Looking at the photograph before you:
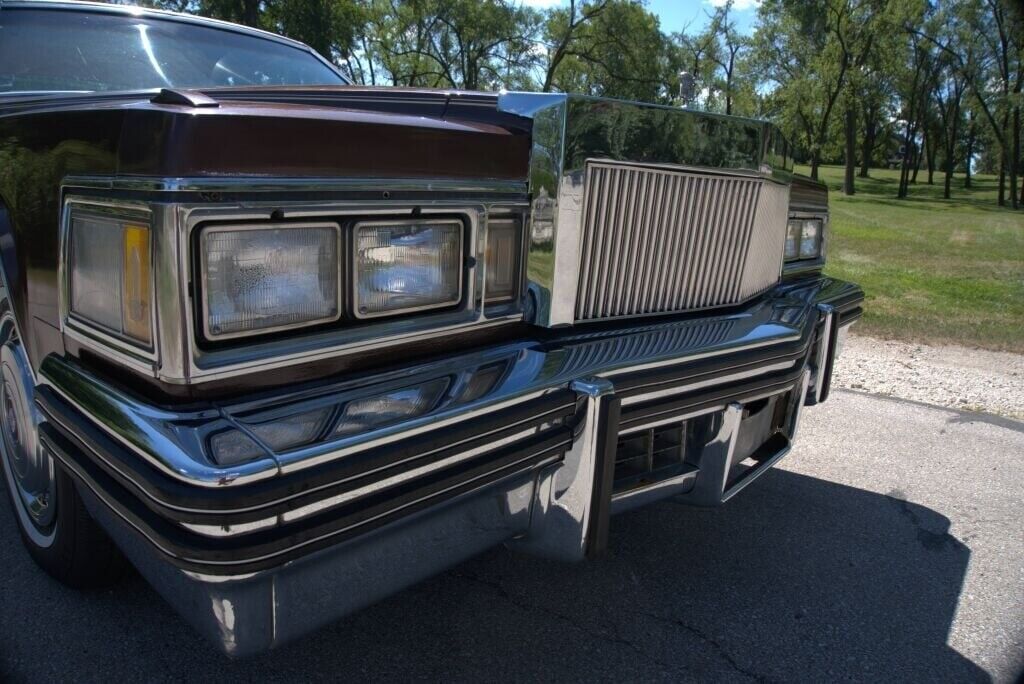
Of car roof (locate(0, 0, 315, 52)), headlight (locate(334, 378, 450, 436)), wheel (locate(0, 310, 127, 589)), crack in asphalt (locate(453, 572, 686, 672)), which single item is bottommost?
crack in asphalt (locate(453, 572, 686, 672))

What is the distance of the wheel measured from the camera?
2096 millimetres

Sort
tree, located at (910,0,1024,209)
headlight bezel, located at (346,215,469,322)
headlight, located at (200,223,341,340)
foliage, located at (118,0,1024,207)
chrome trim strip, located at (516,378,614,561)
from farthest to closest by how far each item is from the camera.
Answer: tree, located at (910,0,1024,209)
foliage, located at (118,0,1024,207)
chrome trim strip, located at (516,378,614,561)
headlight bezel, located at (346,215,469,322)
headlight, located at (200,223,341,340)

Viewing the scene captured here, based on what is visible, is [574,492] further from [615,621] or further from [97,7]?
[97,7]

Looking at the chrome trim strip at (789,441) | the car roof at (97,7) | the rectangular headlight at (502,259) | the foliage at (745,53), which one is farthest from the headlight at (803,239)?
the foliage at (745,53)

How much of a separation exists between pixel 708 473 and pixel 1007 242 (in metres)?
19.0

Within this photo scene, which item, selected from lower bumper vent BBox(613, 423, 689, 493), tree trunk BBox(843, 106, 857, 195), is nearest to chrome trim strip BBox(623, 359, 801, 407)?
lower bumper vent BBox(613, 423, 689, 493)

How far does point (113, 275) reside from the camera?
5.25 feet

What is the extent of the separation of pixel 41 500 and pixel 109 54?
67.7 inches

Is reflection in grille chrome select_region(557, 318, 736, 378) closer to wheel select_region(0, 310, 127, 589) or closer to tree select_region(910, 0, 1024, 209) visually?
wheel select_region(0, 310, 127, 589)

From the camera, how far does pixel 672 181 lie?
7.68 feet

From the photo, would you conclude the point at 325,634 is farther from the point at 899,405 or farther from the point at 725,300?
the point at 899,405

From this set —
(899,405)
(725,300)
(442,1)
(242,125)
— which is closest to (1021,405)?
(899,405)

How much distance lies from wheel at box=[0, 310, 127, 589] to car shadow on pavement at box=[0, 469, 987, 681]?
136 mm

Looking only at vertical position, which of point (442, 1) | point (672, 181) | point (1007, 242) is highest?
point (442, 1)
